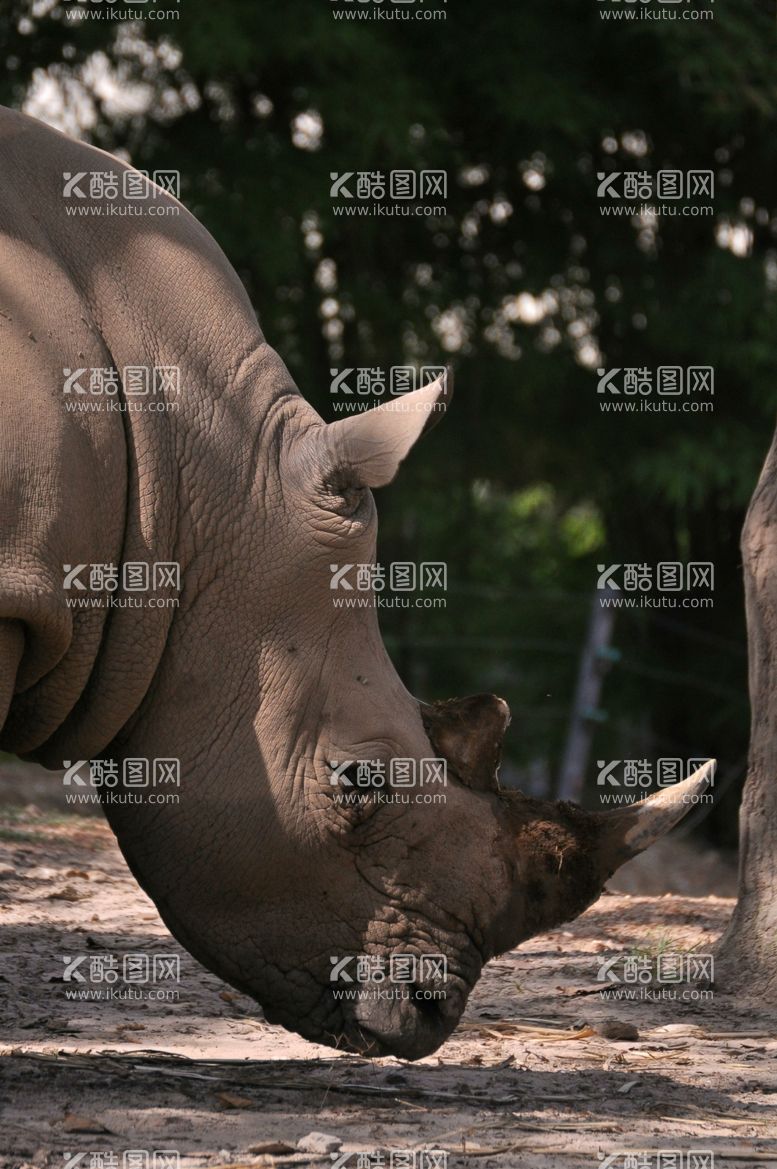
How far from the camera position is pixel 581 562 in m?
14.9

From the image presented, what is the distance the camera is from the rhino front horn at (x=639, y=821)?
177 inches

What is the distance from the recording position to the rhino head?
14.4ft

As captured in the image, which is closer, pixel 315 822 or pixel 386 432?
pixel 386 432

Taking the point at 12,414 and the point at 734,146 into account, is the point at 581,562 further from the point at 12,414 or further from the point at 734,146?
the point at 12,414

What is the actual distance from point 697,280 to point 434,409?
326 inches
